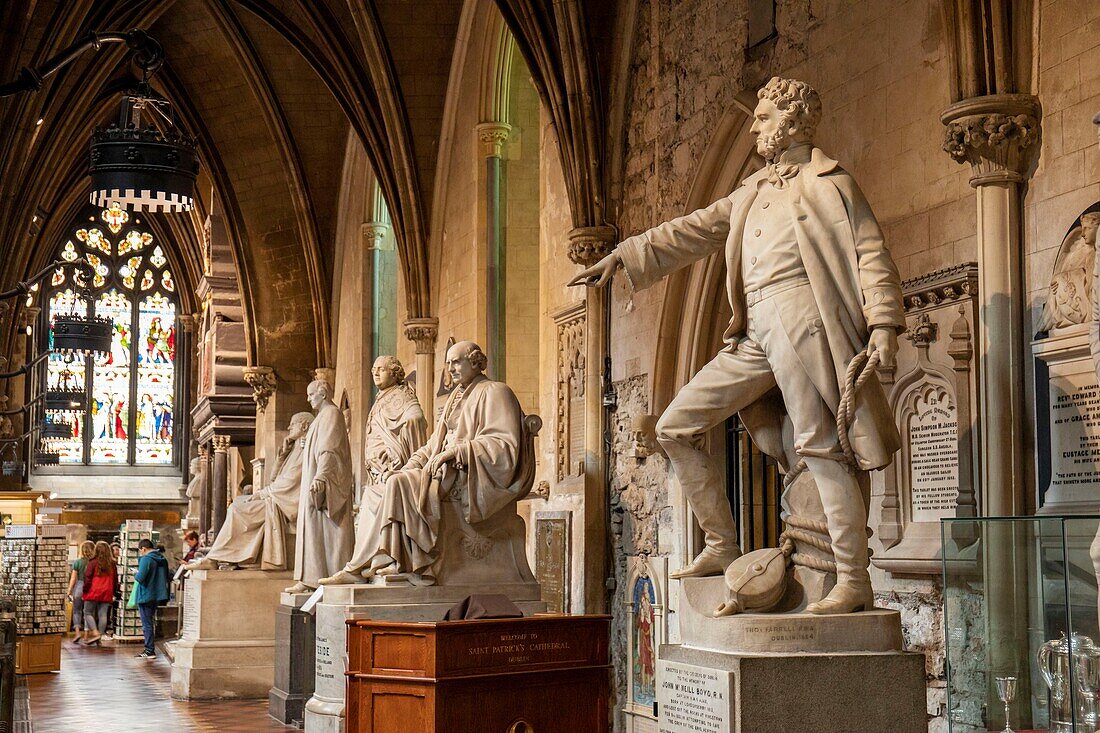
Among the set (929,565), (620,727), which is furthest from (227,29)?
(929,565)

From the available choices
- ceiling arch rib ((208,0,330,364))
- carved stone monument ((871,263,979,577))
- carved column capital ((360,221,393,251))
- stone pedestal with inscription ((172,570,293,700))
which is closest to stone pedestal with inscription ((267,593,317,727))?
stone pedestal with inscription ((172,570,293,700))

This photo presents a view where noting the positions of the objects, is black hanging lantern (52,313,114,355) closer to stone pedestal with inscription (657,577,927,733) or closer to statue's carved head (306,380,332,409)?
statue's carved head (306,380,332,409)

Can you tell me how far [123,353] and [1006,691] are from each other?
1131 inches

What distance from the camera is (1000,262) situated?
647 cm

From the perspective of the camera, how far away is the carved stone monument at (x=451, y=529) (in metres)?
8.23

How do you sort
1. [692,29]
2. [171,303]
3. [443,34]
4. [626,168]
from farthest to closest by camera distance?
[171,303] → [443,34] → [626,168] → [692,29]

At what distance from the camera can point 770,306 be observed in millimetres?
4844

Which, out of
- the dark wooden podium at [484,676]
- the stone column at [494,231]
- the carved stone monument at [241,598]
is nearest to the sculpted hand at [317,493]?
the carved stone monument at [241,598]

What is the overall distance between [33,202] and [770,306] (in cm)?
1579

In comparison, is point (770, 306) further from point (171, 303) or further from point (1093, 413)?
point (171, 303)

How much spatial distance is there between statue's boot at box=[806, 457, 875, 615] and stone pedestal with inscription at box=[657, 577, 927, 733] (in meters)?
0.05

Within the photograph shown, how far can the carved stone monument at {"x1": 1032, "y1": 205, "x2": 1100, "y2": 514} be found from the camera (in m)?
6.02

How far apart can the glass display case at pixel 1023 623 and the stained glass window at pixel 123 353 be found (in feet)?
90.8

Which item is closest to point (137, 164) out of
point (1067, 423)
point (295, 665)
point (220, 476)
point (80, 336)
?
point (295, 665)
